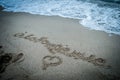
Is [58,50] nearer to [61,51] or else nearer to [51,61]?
[61,51]

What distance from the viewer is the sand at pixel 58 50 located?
248cm

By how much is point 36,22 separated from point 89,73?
2.72 m

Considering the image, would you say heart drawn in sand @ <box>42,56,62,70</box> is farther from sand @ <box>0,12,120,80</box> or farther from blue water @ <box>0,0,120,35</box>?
blue water @ <box>0,0,120,35</box>

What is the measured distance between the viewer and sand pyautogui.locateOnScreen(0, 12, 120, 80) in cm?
248

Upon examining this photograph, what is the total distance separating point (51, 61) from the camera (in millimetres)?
2756

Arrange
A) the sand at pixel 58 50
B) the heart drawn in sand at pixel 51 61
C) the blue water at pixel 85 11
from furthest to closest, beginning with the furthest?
1. the blue water at pixel 85 11
2. the heart drawn in sand at pixel 51 61
3. the sand at pixel 58 50

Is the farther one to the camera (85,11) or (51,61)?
(85,11)

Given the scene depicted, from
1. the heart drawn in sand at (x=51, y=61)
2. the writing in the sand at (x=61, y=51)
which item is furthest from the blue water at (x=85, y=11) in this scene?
the heart drawn in sand at (x=51, y=61)

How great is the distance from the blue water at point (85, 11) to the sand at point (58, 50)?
17.4 inches

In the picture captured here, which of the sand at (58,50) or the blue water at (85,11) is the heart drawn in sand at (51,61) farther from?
the blue water at (85,11)

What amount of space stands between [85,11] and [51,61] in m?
3.44

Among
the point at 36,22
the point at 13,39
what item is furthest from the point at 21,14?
the point at 13,39

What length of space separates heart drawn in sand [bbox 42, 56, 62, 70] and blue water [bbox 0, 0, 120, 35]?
6.09ft

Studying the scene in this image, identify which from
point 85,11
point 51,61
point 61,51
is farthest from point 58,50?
point 85,11
